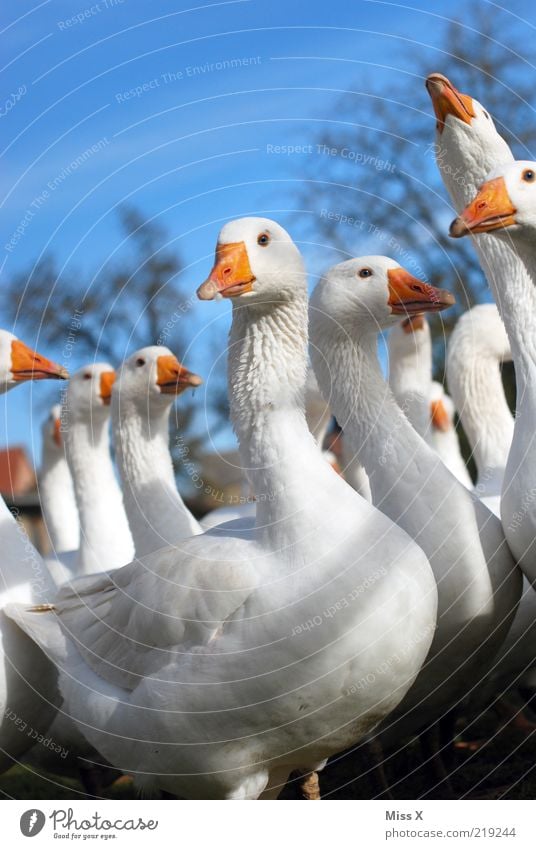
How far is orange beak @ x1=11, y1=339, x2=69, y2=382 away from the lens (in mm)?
6258

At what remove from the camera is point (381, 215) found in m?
6.20

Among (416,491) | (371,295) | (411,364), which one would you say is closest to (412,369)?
(411,364)

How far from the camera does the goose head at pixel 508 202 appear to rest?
4.89 m

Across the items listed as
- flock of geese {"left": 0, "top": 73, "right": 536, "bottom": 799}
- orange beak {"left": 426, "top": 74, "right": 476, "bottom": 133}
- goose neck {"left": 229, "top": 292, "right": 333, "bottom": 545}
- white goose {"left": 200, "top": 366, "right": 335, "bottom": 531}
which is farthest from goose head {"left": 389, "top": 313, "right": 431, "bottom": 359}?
goose neck {"left": 229, "top": 292, "right": 333, "bottom": 545}

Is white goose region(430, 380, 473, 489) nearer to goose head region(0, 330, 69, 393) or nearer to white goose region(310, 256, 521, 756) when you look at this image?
white goose region(310, 256, 521, 756)

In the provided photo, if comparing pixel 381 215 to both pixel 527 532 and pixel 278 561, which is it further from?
pixel 278 561

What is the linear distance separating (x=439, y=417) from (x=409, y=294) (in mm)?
4264

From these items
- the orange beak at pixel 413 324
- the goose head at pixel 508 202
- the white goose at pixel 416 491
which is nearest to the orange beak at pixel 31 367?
the white goose at pixel 416 491

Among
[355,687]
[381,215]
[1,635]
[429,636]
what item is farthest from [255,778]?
[381,215]

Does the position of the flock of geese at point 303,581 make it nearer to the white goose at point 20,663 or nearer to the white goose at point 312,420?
the white goose at point 20,663

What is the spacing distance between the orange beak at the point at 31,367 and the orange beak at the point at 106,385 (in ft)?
7.42

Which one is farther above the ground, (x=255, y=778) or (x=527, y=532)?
(x=527, y=532)

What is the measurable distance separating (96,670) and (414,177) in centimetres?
323

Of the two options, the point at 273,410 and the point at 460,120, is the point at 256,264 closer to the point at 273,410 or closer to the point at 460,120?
the point at 273,410
